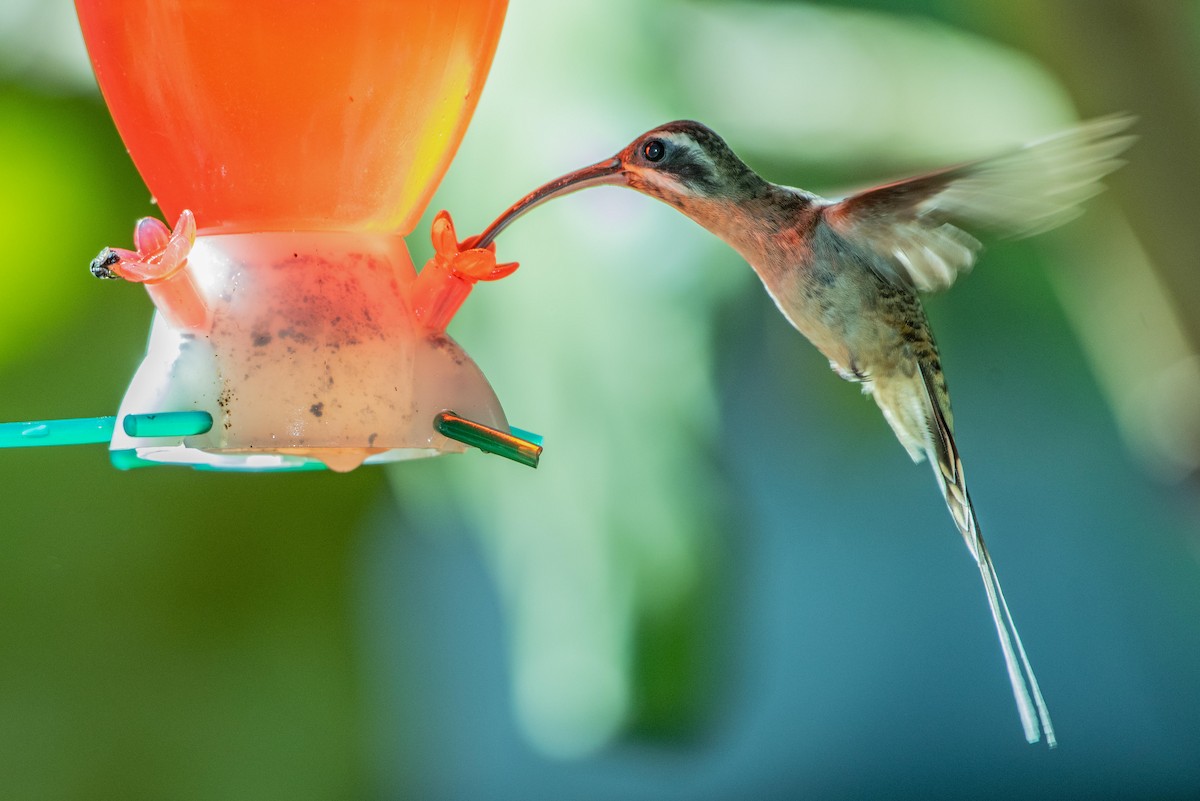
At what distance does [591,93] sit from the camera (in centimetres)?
355

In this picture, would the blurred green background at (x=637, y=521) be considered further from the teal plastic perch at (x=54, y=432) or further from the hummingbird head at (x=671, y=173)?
the teal plastic perch at (x=54, y=432)

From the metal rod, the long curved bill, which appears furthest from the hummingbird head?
the metal rod

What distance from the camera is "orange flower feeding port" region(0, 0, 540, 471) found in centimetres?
120

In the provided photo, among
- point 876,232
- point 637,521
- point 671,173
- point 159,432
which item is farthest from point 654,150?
A: point 637,521

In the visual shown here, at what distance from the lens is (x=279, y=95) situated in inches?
50.9

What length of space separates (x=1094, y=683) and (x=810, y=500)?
97 centimetres

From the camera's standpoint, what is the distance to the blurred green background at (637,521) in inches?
137

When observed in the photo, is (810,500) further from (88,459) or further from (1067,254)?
(88,459)

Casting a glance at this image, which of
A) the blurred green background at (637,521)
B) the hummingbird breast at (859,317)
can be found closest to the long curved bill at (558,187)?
the hummingbird breast at (859,317)

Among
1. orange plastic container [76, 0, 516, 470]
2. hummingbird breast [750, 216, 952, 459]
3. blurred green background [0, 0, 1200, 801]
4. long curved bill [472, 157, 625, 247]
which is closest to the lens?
orange plastic container [76, 0, 516, 470]

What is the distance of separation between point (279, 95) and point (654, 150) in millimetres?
396

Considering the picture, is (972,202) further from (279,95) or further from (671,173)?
(279,95)

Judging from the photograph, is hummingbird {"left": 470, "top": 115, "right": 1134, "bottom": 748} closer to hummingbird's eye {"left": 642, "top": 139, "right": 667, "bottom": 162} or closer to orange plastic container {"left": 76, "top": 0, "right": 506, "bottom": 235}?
hummingbird's eye {"left": 642, "top": 139, "right": 667, "bottom": 162}

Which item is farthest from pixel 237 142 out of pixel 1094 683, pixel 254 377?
pixel 1094 683
